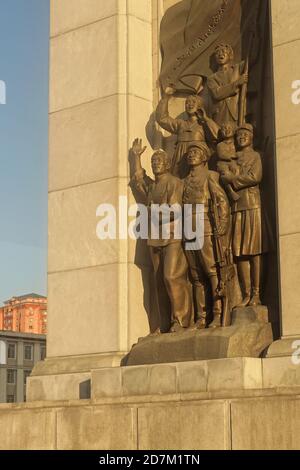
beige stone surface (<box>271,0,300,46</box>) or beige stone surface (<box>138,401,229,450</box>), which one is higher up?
beige stone surface (<box>271,0,300,46</box>)

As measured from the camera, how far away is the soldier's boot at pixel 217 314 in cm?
1506

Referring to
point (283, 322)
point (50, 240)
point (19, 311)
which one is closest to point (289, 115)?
point (283, 322)

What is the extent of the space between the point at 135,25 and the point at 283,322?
23.0ft

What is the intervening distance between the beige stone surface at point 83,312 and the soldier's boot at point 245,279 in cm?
247

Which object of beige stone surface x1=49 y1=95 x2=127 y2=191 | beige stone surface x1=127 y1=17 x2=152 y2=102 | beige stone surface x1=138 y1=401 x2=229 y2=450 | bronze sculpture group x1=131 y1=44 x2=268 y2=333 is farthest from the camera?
beige stone surface x1=127 y1=17 x2=152 y2=102

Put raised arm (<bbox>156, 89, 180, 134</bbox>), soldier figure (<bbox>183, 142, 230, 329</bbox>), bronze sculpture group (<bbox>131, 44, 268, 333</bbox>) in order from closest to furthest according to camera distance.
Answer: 1. bronze sculpture group (<bbox>131, 44, 268, 333</bbox>)
2. soldier figure (<bbox>183, 142, 230, 329</bbox>)
3. raised arm (<bbox>156, 89, 180, 134</bbox>)

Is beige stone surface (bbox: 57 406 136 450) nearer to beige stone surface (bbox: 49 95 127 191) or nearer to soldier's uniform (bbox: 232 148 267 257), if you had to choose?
soldier's uniform (bbox: 232 148 267 257)

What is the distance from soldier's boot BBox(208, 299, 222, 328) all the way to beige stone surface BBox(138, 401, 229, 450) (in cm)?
222

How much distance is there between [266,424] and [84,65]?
8.72 m

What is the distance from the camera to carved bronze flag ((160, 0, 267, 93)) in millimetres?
16328

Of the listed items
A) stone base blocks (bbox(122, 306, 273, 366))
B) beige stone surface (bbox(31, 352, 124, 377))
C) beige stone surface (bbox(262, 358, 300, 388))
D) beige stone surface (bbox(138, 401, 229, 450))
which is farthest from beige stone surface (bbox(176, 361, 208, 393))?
beige stone surface (bbox(31, 352, 124, 377))

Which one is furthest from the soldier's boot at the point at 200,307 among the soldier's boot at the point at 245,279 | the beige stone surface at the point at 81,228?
the beige stone surface at the point at 81,228

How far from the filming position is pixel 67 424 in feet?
47.4

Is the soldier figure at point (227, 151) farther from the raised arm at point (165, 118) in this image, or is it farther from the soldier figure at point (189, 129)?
the raised arm at point (165, 118)
